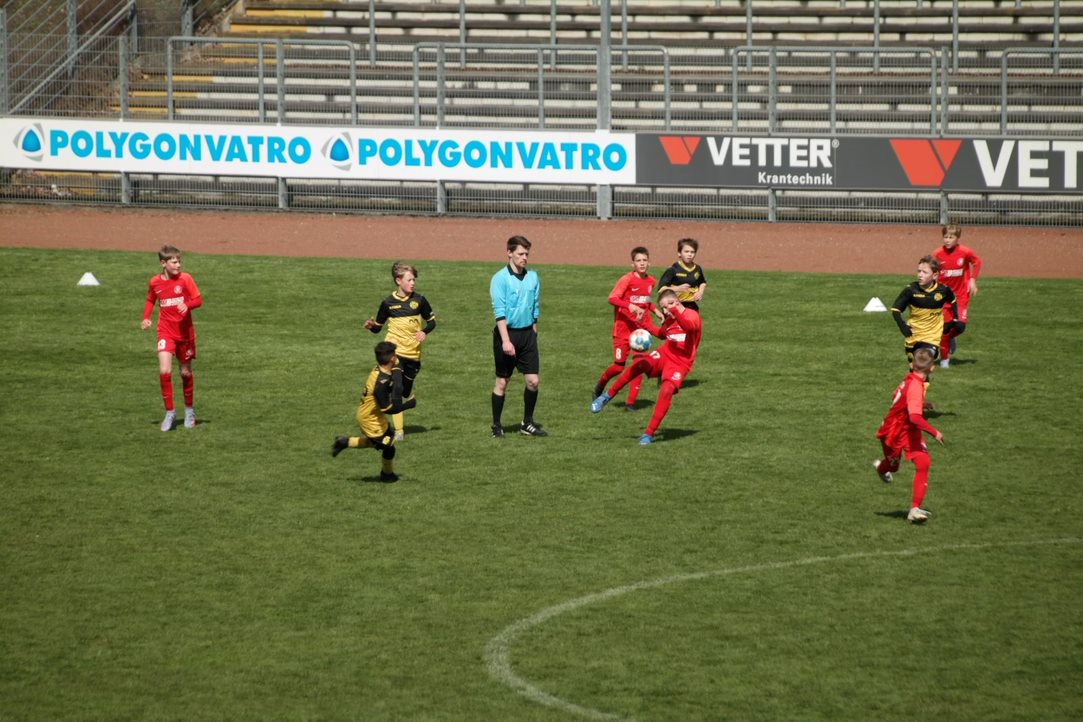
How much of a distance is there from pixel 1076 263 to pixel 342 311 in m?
14.6

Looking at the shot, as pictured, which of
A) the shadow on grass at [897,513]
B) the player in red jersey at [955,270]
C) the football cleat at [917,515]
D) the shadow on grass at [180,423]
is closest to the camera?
the football cleat at [917,515]

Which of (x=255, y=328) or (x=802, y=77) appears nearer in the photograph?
(x=255, y=328)

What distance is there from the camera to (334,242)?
29.9 metres

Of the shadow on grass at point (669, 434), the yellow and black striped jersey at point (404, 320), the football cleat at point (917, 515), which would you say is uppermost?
the yellow and black striped jersey at point (404, 320)

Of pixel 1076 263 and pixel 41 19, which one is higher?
pixel 41 19

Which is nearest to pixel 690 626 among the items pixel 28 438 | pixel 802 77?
pixel 28 438

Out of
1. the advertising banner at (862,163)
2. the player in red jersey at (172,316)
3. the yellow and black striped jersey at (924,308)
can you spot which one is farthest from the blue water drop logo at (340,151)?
the yellow and black striped jersey at (924,308)

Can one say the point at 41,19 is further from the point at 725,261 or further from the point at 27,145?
the point at 725,261

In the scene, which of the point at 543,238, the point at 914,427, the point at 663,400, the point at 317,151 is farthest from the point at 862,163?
the point at 914,427

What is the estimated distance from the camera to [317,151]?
104 ft

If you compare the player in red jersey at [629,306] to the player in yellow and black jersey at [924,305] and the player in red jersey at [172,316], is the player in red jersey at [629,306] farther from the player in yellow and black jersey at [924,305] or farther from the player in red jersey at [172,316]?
the player in red jersey at [172,316]

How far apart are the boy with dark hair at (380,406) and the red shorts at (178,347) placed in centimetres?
317

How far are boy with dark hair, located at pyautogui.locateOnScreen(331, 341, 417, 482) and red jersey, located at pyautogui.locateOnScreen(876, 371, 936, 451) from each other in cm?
415

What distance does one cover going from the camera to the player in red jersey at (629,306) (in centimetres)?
1628
